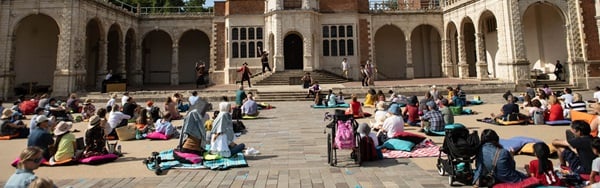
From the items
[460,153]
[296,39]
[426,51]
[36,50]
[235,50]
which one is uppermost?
[296,39]

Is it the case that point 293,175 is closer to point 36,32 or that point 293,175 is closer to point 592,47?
point 592,47

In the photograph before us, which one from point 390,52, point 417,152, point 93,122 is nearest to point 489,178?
point 417,152

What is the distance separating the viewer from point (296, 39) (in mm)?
30156

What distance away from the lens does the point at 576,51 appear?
75.7 feet

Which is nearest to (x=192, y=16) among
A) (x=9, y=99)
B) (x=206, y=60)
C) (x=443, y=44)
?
(x=206, y=60)

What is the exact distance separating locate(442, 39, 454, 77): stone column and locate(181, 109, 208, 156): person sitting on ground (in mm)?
28647

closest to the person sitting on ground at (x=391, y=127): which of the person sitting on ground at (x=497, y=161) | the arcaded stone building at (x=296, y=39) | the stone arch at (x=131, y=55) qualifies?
the person sitting on ground at (x=497, y=161)

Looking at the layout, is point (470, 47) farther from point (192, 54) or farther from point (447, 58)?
point (192, 54)

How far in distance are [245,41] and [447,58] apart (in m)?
18.5

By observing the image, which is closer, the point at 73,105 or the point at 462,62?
the point at 73,105

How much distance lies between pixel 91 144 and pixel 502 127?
465 inches

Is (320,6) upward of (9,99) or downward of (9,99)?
upward

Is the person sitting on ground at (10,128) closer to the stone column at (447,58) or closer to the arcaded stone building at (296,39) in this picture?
the arcaded stone building at (296,39)

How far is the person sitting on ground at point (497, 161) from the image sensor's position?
16.9 feet
